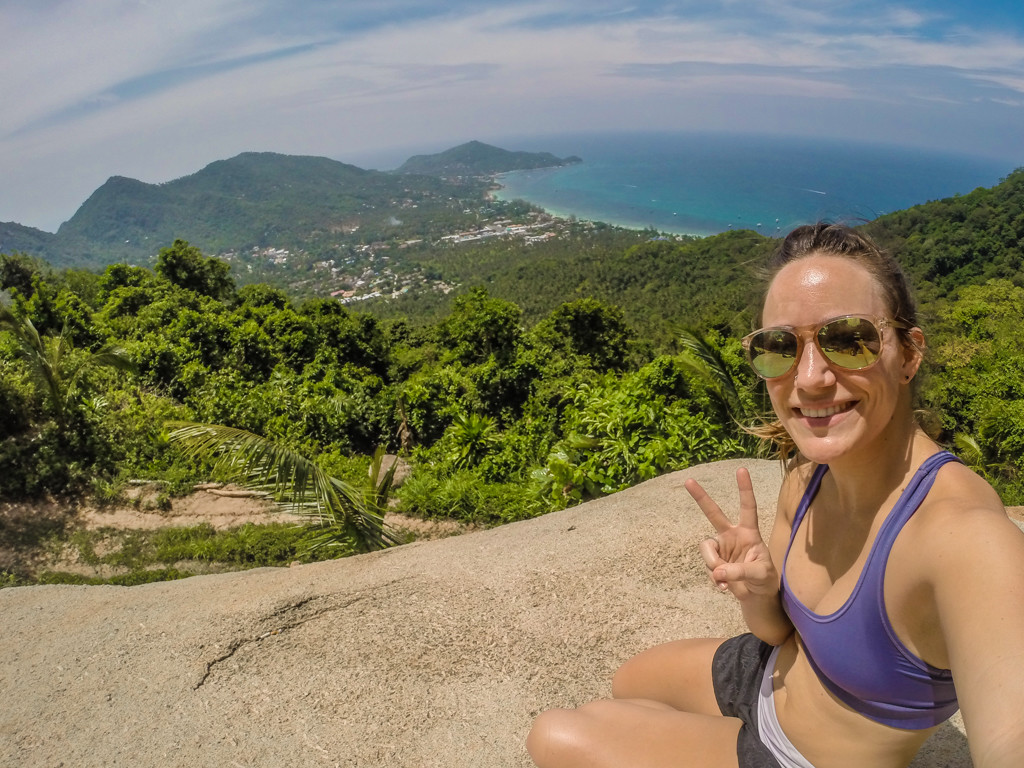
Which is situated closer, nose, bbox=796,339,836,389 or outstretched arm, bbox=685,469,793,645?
nose, bbox=796,339,836,389

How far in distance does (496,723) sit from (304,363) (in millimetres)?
19695

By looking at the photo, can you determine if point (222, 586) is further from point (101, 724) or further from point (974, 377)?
point (974, 377)

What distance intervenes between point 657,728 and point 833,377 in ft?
3.94

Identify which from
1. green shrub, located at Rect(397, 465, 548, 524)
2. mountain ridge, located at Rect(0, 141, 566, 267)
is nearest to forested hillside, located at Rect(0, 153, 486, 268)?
mountain ridge, located at Rect(0, 141, 566, 267)

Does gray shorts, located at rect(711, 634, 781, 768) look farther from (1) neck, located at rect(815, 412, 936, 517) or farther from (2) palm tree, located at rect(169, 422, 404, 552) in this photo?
(2) palm tree, located at rect(169, 422, 404, 552)

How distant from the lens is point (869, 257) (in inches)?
63.4

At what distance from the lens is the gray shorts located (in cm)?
187

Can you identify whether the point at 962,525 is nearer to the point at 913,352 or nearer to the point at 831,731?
the point at 913,352

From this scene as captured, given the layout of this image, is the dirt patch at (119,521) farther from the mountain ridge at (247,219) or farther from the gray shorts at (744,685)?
the mountain ridge at (247,219)

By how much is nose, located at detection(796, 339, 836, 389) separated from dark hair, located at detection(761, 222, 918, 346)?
0.63ft

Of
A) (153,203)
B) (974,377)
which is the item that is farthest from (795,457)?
(153,203)

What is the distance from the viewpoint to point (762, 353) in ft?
5.54

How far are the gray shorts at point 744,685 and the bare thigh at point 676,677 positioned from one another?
57mm

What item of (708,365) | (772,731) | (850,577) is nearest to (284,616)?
(772,731)
